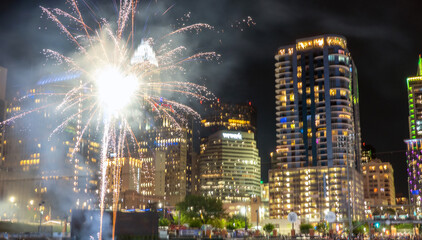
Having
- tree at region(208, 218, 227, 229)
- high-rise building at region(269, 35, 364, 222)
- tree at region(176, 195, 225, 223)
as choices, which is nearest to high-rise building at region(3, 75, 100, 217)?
tree at region(176, 195, 225, 223)

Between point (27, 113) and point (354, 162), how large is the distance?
107 m

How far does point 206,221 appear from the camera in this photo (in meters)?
116

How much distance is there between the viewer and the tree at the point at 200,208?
121 meters

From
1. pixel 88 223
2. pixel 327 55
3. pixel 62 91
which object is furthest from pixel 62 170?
pixel 88 223

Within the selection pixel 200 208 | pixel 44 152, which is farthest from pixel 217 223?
pixel 44 152

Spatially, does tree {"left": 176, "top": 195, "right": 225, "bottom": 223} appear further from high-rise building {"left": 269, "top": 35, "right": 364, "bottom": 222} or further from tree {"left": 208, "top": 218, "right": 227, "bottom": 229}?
high-rise building {"left": 269, "top": 35, "right": 364, "bottom": 222}

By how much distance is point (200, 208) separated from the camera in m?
122

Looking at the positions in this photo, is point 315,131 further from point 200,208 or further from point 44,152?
point 44,152

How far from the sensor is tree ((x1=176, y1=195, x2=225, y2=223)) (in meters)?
121

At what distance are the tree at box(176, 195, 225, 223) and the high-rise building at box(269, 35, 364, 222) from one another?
1638 inches

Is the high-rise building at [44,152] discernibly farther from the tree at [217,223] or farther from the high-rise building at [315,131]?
the high-rise building at [315,131]

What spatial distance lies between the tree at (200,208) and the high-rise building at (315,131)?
41603 millimetres

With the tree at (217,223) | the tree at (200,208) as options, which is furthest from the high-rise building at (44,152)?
the tree at (217,223)

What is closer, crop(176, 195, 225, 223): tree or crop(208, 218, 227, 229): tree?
crop(208, 218, 227, 229): tree
